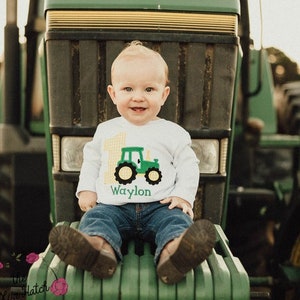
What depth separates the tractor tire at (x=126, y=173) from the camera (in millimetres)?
2191

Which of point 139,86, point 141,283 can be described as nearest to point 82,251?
point 141,283

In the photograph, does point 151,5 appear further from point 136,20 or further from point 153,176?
point 153,176

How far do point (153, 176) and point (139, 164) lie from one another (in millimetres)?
63

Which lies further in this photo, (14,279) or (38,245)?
(38,245)

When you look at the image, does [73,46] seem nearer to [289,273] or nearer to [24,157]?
[24,157]

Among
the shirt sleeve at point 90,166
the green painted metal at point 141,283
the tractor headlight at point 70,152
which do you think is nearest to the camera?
the green painted metal at point 141,283

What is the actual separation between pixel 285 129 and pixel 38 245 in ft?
6.31

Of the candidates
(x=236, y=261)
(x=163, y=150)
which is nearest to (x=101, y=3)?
(x=163, y=150)

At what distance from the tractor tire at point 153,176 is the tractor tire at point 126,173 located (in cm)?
4

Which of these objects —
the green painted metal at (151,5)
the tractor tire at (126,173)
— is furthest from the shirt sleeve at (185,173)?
the green painted metal at (151,5)

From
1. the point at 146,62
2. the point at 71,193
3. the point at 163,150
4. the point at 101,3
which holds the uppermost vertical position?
the point at 101,3

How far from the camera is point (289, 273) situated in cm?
301

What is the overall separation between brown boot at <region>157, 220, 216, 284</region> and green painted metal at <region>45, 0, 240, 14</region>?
886mm

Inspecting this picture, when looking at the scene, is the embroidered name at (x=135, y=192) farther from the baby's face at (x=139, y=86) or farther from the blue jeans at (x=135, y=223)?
the baby's face at (x=139, y=86)
